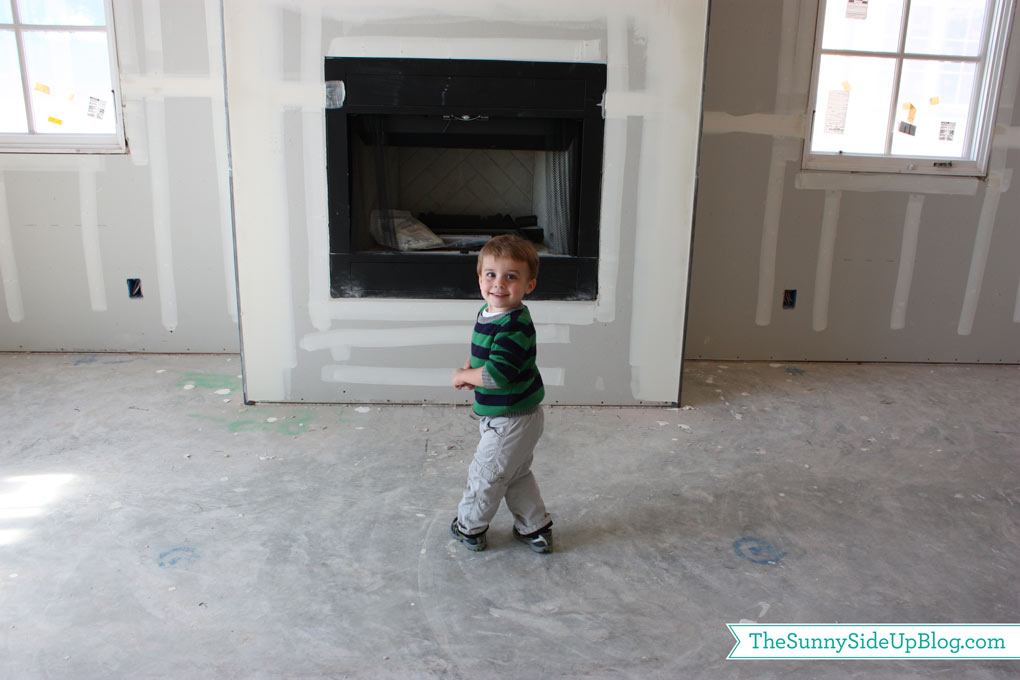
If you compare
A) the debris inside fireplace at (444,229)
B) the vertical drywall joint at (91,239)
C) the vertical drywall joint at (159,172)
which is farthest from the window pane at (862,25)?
the vertical drywall joint at (91,239)

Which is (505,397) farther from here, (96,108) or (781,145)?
(96,108)

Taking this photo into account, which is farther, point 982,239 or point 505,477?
point 982,239

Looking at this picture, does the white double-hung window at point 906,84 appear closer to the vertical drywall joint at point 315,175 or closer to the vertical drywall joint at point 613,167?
the vertical drywall joint at point 613,167

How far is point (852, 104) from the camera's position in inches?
132

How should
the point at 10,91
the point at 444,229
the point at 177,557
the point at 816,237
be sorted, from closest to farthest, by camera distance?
the point at 177,557, the point at 444,229, the point at 10,91, the point at 816,237

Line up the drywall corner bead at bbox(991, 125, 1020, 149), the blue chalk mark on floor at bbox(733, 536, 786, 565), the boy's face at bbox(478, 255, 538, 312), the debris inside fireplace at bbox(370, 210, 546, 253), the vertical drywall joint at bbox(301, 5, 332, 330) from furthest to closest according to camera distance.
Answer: the drywall corner bead at bbox(991, 125, 1020, 149), the debris inside fireplace at bbox(370, 210, 546, 253), the vertical drywall joint at bbox(301, 5, 332, 330), the blue chalk mark on floor at bbox(733, 536, 786, 565), the boy's face at bbox(478, 255, 538, 312)

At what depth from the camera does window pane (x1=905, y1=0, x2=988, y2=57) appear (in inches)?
128

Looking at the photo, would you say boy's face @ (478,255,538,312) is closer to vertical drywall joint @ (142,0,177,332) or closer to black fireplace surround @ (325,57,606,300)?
black fireplace surround @ (325,57,606,300)

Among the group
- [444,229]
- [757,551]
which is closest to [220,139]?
[444,229]

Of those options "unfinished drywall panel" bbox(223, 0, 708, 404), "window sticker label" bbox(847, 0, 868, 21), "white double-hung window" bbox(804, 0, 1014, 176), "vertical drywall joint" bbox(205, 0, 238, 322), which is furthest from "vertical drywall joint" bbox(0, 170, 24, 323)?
"window sticker label" bbox(847, 0, 868, 21)

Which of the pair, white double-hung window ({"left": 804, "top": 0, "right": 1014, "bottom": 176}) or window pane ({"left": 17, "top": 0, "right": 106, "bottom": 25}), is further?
white double-hung window ({"left": 804, "top": 0, "right": 1014, "bottom": 176})

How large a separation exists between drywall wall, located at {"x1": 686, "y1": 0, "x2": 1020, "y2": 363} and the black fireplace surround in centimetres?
101

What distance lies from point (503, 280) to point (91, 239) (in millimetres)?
2729

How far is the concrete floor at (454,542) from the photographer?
4.61 feet
